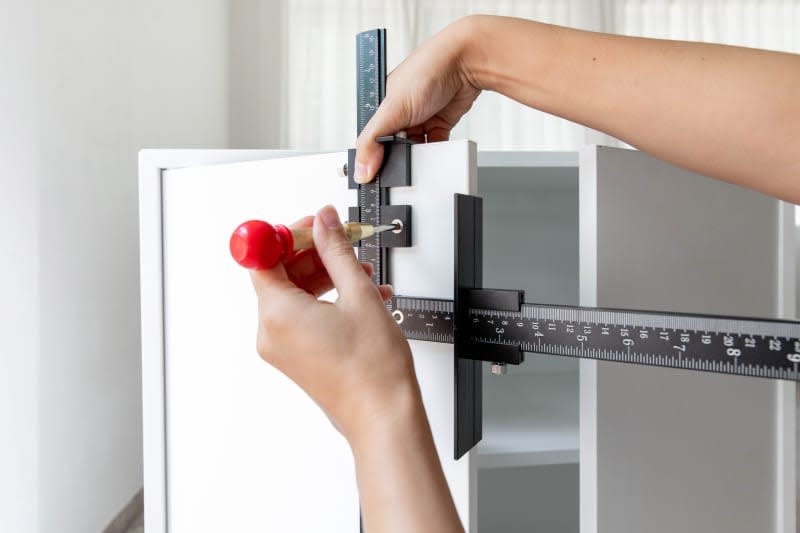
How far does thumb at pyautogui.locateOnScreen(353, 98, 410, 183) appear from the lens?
57 centimetres

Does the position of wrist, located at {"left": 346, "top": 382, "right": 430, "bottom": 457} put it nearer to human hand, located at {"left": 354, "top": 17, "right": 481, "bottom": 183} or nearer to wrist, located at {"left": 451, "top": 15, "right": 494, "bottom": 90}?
human hand, located at {"left": 354, "top": 17, "right": 481, "bottom": 183}

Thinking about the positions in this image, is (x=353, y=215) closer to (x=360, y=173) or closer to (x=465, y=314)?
(x=360, y=173)

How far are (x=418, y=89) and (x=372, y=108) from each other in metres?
0.06

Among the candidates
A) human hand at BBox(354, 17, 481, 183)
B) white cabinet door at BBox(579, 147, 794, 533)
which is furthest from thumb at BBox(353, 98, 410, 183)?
white cabinet door at BBox(579, 147, 794, 533)

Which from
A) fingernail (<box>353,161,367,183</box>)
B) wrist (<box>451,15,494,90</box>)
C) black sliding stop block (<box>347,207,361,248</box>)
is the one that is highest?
wrist (<box>451,15,494,90</box>)

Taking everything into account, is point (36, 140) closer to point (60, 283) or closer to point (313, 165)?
point (60, 283)

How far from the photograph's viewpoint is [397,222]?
1.84ft

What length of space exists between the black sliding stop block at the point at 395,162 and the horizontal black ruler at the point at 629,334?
122 mm

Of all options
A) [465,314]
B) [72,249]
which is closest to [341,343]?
[465,314]

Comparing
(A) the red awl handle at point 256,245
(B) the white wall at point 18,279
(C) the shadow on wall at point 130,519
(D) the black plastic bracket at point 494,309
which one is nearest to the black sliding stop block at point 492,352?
(D) the black plastic bracket at point 494,309

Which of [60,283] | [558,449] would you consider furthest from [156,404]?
[558,449]

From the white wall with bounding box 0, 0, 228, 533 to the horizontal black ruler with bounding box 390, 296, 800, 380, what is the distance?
54cm

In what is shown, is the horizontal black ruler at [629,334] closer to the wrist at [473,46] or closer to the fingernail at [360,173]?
the fingernail at [360,173]

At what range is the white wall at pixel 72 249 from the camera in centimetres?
71
